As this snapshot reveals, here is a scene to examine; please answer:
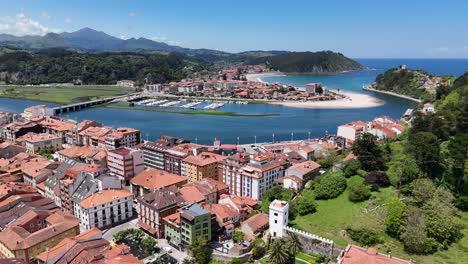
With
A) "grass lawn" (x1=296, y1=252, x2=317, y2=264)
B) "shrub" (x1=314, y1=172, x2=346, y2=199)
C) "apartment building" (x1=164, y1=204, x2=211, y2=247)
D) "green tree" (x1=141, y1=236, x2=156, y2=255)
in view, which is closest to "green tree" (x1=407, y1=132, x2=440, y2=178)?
"shrub" (x1=314, y1=172, x2=346, y2=199)

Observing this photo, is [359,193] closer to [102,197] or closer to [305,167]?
[305,167]

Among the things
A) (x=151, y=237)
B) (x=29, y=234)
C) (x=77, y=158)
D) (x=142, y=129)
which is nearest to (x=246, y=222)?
(x=151, y=237)

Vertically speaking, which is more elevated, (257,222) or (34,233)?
(34,233)

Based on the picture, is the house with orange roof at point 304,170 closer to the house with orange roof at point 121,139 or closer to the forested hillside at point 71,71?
the house with orange roof at point 121,139

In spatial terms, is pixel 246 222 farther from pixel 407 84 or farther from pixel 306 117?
pixel 407 84

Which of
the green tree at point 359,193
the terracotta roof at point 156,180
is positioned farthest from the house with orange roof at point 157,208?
the green tree at point 359,193

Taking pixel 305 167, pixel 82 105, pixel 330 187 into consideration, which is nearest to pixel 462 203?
pixel 330 187
